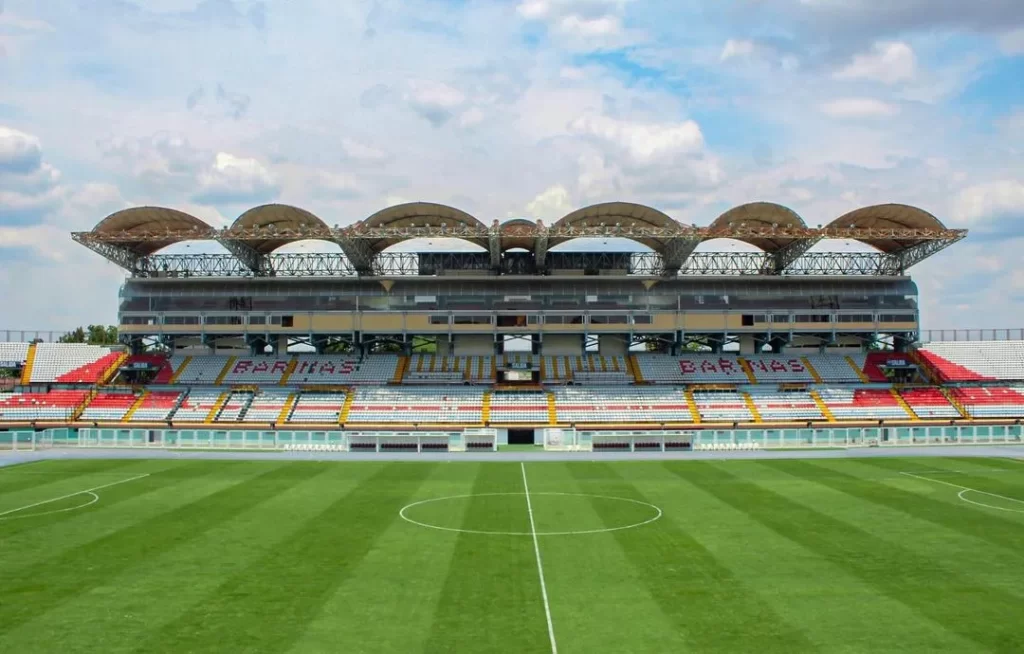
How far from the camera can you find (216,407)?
189ft

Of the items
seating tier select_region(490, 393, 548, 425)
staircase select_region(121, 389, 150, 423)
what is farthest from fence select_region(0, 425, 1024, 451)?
staircase select_region(121, 389, 150, 423)

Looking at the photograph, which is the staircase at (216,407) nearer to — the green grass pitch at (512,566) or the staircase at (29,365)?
the staircase at (29,365)

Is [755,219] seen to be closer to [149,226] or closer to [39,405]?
→ [149,226]

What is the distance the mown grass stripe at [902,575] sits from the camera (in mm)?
15898

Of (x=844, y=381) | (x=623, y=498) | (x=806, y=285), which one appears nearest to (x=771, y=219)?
(x=806, y=285)

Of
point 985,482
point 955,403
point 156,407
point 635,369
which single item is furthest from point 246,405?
point 955,403

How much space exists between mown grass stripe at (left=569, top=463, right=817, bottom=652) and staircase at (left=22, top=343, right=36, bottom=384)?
2068 inches

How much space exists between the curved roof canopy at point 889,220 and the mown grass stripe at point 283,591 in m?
42.7

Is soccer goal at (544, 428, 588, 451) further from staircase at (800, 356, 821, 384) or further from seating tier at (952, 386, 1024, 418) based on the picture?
seating tier at (952, 386, 1024, 418)

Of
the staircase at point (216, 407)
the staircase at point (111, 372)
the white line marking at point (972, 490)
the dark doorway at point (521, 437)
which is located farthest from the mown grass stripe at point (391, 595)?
the staircase at point (111, 372)

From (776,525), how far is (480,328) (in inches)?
1560

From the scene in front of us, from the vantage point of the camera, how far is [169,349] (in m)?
66.8

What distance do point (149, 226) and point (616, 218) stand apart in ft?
106

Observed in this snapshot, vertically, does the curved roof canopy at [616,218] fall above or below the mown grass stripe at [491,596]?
above
